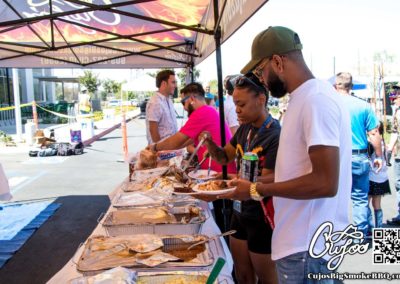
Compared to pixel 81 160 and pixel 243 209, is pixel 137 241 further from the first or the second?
pixel 81 160

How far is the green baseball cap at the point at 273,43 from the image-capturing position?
1367mm

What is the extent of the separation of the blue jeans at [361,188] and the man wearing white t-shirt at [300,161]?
2.64 m

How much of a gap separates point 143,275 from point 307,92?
879 mm

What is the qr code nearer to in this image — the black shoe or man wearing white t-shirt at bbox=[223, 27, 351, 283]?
man wearing white t-shirt at bbox=[223, 27, 351, 283]

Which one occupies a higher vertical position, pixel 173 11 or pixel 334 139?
pixel 173 11

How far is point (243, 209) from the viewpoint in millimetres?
2066

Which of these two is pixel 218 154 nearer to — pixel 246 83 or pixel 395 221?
pixel 246 83

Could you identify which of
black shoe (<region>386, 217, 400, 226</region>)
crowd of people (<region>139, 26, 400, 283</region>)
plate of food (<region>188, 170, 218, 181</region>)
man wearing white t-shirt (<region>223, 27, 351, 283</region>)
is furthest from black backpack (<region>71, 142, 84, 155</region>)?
man wearing white t-shirt (<region>223, 27, 351, 283</region>)

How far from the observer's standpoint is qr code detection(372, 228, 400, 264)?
5.91ft

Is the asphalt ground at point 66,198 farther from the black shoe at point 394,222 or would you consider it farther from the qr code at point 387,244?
the qr code at point 387,244

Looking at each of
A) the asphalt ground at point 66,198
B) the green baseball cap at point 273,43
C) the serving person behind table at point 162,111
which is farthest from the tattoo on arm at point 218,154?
the serving person behind table at point 162,111

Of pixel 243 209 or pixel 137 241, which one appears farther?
pixel 243 209

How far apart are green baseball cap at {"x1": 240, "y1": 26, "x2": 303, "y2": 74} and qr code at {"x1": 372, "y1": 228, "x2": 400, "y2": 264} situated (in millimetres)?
980

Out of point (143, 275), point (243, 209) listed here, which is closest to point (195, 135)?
point (243, 209)
